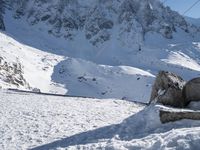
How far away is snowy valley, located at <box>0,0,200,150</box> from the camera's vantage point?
1565 centimetres

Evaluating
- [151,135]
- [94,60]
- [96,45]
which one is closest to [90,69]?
[94,60]

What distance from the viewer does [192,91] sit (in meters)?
19.2

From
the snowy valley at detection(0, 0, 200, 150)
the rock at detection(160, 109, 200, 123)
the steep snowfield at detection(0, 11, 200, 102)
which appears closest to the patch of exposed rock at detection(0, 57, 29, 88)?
the snowy valley at detection(0, 0, 200, 150)

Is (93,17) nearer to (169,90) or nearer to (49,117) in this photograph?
(49,117)

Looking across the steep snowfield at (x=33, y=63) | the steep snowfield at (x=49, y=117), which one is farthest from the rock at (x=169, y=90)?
the steep snowfield at (x=33, y=63)

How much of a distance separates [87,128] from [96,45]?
139 m

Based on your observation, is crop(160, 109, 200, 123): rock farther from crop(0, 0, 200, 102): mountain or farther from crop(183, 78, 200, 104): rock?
crop(0, 0, 200, 102): mountain

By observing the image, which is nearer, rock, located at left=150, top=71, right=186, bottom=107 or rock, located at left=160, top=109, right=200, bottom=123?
rock, located at left=160, top=109, right=200, bottom=123

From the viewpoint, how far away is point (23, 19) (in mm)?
164125

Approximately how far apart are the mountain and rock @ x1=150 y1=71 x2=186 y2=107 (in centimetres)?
6935

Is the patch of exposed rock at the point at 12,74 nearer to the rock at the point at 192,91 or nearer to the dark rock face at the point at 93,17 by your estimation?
the rock at the point at 192,91

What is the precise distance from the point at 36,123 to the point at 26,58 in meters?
89.3

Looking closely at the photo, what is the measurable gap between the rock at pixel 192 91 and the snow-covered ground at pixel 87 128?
86.9 inches

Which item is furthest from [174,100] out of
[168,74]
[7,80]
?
[7,80]
